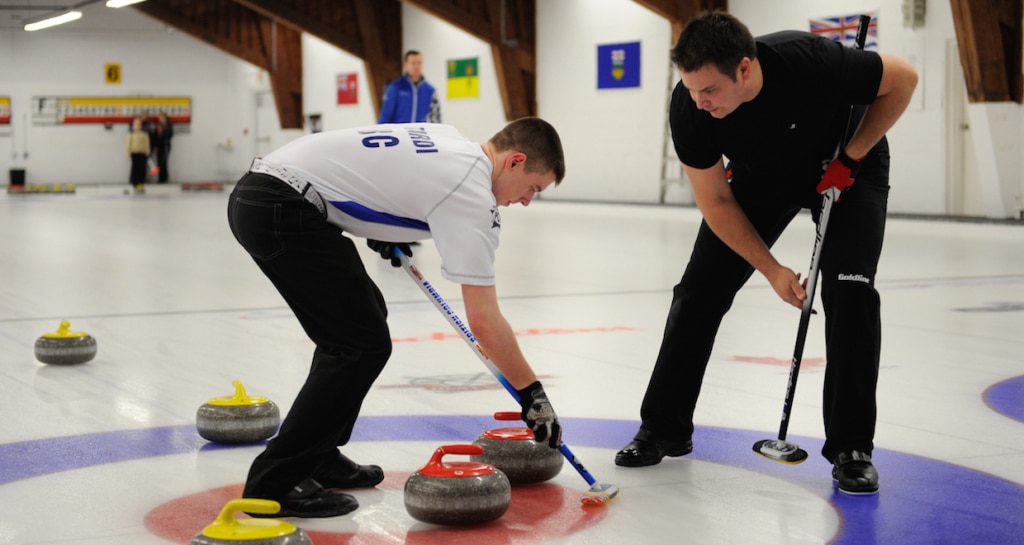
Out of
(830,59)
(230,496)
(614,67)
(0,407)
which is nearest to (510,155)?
(830,59)

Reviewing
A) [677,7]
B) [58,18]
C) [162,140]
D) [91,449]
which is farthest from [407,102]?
[162,140]

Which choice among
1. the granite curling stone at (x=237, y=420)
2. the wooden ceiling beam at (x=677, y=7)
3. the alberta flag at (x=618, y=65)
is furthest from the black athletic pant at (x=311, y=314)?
the alberta flag at (x=618, y=65)

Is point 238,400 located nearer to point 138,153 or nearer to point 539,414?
point 539,414

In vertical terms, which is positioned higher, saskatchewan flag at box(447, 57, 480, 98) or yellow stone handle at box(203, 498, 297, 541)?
saskatchewan flag at box(447, 57, 480, 98)

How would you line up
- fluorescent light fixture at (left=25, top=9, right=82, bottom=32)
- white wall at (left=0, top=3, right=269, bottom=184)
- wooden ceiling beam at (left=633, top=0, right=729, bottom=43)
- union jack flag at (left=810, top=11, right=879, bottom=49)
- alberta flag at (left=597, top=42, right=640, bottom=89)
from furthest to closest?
white wall at (left=0, top=3, right=269, bottom=184) → fluorescent light fixture at (left=25, top=9, right=82, bottom=32) → alberta flag at (left=597, top=42, right=640, bottom=89) → wooden ceiling beam at (left=633, top=0, right=729, bottom=43) → union jack flag at (left=810, top=11, right=879, bottom=49)

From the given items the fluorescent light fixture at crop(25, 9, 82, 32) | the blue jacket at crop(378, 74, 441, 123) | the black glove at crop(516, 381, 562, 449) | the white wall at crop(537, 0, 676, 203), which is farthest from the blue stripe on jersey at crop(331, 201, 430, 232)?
the fluorescent light fixture at crop(25, 9, 82, 32)

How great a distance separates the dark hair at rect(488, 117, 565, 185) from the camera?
3299 millimetres

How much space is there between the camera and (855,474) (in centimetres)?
357

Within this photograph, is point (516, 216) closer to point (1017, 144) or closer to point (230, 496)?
point (1017, 144)

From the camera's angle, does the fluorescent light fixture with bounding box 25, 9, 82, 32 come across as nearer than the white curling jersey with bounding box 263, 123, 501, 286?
No

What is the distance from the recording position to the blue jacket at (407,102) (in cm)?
1178

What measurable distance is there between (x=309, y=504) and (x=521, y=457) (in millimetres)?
630

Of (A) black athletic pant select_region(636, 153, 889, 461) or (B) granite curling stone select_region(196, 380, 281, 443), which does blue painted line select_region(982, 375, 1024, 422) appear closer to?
(A) black athletic pant select_region(636, 153, 889, 461)

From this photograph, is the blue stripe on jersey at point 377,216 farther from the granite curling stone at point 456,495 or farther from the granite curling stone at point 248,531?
the granite curling stone at point 248,531
